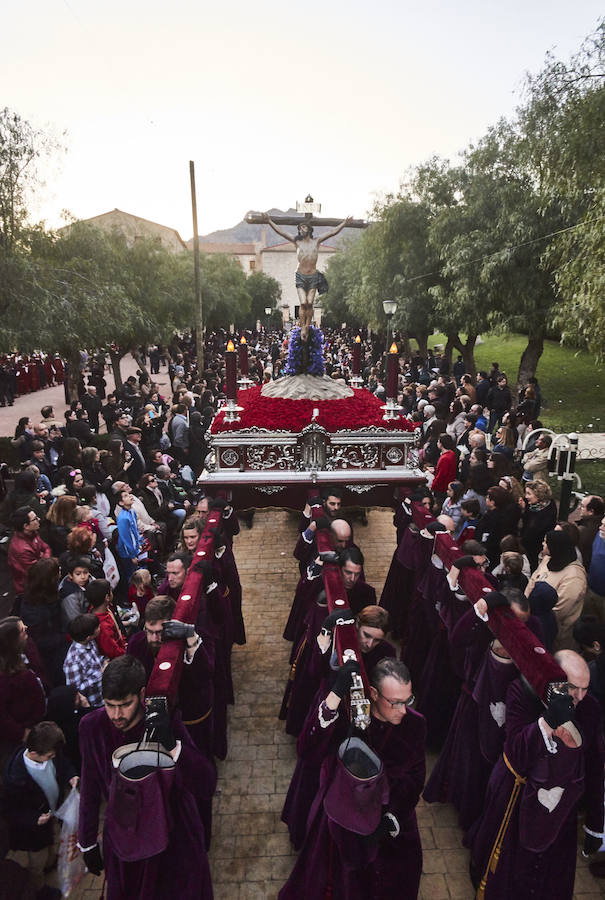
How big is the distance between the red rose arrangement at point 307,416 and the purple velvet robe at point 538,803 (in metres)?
4.42

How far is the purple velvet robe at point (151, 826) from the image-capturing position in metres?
2.96

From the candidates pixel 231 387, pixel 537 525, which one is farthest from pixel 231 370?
pixel 537 525

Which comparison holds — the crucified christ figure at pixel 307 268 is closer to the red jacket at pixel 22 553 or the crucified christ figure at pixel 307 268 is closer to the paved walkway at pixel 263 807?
the paved walkway at pixel 263 807

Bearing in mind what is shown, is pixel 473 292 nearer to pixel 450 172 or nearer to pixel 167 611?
pixel 450 172

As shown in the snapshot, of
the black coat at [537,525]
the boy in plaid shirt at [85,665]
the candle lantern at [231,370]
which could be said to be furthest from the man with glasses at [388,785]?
the candle lantern at [231,370]

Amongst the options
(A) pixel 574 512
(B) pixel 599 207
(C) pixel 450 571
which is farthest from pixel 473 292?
(C) pixel 450 571

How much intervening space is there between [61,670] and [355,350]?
9.68 m

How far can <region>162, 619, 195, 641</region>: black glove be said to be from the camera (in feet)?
11.8

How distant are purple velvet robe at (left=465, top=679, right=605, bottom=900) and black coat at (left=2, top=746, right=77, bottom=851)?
300cm

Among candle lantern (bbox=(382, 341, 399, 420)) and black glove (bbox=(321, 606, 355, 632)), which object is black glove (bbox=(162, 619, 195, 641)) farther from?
candle lantern (bbox=(382, 341, 399, 420))

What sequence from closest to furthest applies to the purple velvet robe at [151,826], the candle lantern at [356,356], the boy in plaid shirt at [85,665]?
1. the purple velvet robe at [151,826]
2. the boy in plaid shirt at [85,665]
3. the candle lantern at [356,356]

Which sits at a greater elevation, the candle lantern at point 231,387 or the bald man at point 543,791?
the candle lantern at point 231,387

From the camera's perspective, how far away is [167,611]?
4.18 meters

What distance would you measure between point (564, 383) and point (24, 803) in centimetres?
A: 2451
